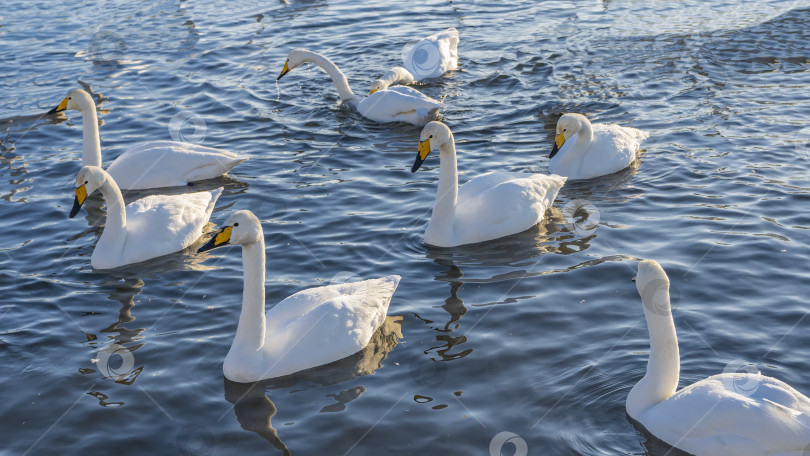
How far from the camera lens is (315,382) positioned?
25.6 feet

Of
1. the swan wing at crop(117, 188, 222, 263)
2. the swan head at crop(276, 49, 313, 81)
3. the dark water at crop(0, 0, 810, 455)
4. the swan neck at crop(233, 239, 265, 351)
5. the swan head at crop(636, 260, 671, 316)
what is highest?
the swan head at crop(636, 260, 671, 316)

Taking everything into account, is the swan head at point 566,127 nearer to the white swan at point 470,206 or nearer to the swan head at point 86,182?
the white swan at point 470,206

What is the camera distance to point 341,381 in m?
7.79

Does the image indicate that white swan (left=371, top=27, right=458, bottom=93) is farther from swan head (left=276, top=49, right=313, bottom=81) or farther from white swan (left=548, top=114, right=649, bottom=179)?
white swan (left=548, top=114, right=649, bottom=179)

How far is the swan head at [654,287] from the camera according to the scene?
649cm

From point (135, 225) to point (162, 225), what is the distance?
0.98ft

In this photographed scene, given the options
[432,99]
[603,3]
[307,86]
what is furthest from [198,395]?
[603,3]

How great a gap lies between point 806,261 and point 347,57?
1115cm

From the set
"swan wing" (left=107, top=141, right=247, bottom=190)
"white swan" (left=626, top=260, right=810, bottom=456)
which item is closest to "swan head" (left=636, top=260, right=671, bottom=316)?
"white swan" (left=626, top=260, right=810, bottom=456)

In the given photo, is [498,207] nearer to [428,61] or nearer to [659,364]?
[659,364]

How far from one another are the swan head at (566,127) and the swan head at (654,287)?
539cm

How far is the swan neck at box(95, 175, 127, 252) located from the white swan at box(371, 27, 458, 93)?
6.70 m

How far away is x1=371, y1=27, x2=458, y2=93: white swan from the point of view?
16.5 m

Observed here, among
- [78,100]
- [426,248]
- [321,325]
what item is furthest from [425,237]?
[78,100]
